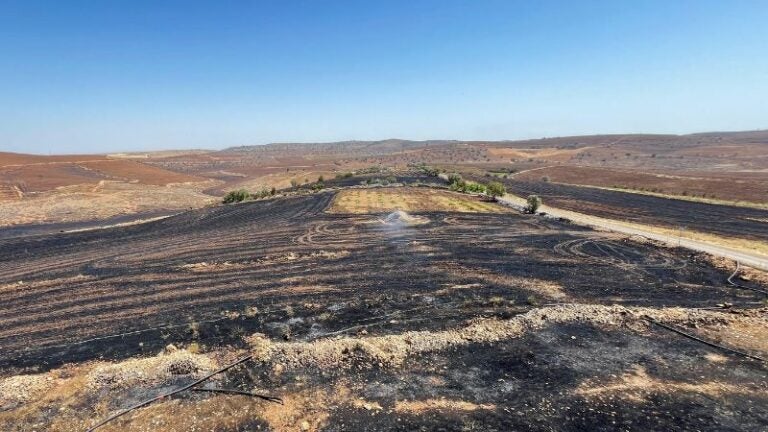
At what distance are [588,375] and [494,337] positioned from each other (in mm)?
3376

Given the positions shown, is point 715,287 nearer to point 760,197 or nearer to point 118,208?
point 760,197

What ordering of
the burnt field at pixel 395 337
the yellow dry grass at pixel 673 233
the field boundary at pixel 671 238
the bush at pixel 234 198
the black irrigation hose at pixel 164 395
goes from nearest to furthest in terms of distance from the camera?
1. the black irrigation hose at pixel 164 395
2. the burnt field at pixel 395 337
3. the field boundary at pixel 671 238
4. the yellow dry grass at pixel 673 233
5. the bush at pixel 234 198

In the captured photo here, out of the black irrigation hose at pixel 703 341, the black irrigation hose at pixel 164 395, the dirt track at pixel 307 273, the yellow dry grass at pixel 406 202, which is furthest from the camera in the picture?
the yellow dry grass at pixel 406 202

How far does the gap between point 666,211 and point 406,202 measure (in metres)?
27.4

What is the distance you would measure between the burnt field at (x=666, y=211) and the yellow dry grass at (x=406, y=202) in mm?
10931

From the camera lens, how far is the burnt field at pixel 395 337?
36.7 feet

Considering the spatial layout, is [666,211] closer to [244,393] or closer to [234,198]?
[244,393]

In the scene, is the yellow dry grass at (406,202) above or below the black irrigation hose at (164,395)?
above

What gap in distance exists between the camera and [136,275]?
24328mm

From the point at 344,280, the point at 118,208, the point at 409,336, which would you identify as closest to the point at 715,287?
the point at 409,336

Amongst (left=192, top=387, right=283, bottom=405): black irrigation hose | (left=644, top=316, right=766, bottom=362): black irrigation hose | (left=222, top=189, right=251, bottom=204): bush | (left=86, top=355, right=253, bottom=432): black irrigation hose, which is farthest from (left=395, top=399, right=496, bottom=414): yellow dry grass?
(left=222, top=189, right=251, bottom=204): bush

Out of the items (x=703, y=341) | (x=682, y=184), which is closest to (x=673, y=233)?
(x=703, y=341)

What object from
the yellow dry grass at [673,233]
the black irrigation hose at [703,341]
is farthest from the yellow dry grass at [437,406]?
the yellow dry grass at [673,233]

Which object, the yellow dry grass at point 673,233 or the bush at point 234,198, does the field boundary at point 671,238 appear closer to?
the yellow dry grass at point 673,233
